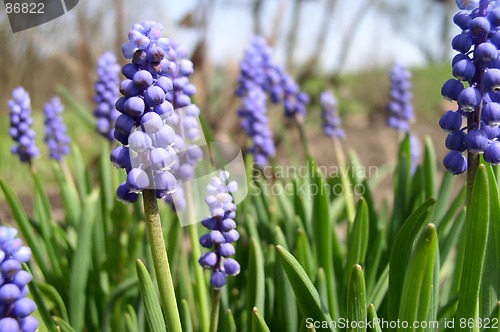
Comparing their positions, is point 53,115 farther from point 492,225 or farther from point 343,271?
point 492,225

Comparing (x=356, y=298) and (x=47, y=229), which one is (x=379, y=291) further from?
(x=47, y=229)

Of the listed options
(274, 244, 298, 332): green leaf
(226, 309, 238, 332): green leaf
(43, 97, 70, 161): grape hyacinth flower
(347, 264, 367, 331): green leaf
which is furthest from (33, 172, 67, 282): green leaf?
(347, 264, 367, 331): green leaf

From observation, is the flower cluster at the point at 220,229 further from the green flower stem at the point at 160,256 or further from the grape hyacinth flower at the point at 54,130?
the grape hyacinth flower at the point at 54,130

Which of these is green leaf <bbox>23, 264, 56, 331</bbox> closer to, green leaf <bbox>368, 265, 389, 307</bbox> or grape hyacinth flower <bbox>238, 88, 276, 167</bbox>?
green leaf <bbox>368, 265, 389, 307</bbox>

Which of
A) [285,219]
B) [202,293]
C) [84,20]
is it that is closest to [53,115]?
[285,219]

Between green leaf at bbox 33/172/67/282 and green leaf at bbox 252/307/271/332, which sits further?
green leaf at bbox 33/172/67/282
